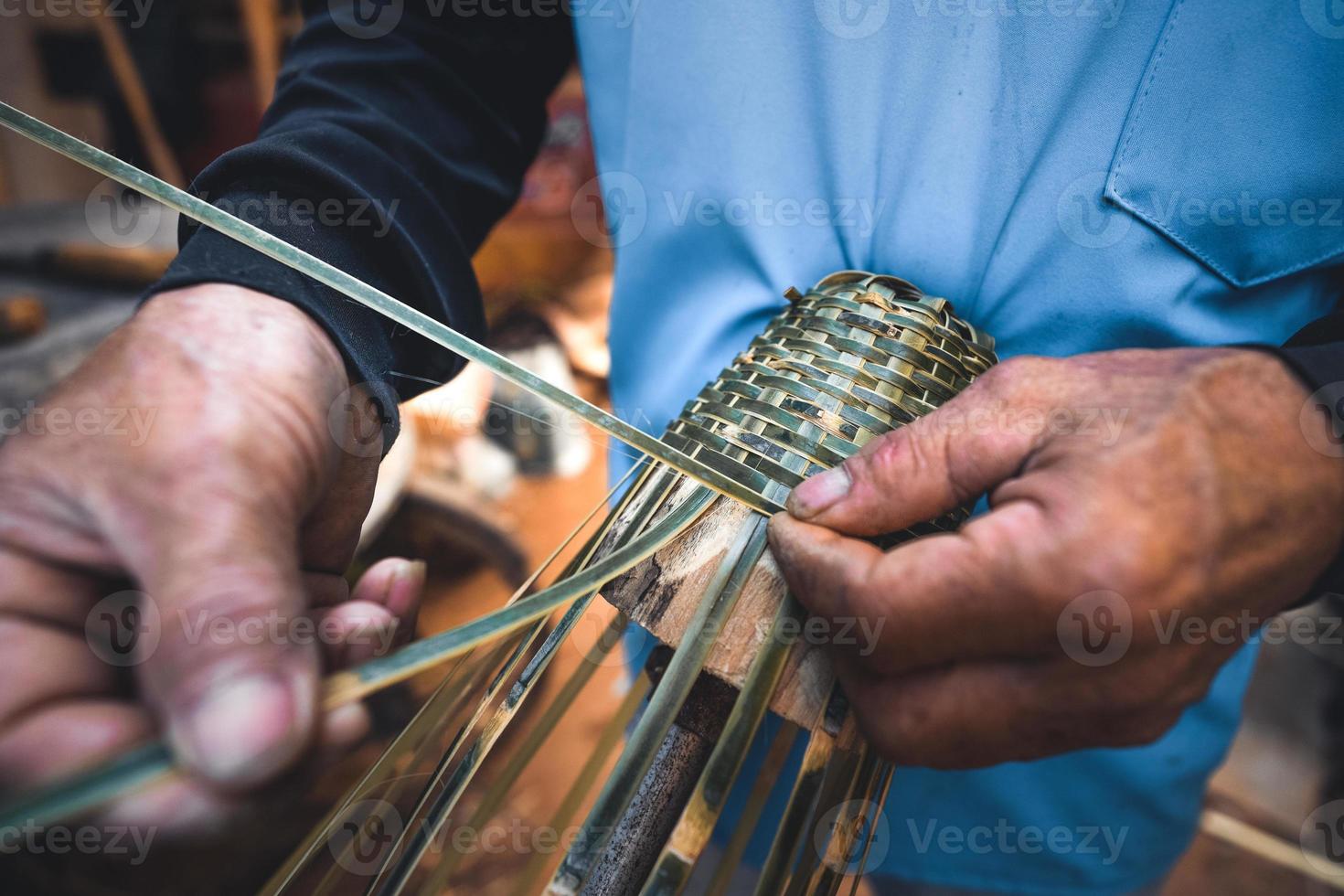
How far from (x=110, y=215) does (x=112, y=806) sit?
244 centimetres

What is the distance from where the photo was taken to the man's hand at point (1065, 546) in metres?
0.41

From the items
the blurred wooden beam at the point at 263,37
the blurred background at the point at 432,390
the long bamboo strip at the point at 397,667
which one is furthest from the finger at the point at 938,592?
the blurred wooden beam at the point at 263,37

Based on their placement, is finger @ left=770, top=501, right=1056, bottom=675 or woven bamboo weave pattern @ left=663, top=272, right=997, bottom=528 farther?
woven bamboo weave pattern @ left=663, top=272, right=997, bottom=528

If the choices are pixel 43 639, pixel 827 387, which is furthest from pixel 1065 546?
pixel 43 639

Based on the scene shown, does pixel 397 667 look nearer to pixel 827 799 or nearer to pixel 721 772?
pixel 721 772

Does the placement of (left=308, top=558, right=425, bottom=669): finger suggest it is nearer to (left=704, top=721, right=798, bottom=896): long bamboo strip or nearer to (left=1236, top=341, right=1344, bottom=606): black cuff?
(left=704, top=721, right=798, bottom=896): long bamboo strip

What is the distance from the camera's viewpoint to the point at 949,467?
1.55 feet

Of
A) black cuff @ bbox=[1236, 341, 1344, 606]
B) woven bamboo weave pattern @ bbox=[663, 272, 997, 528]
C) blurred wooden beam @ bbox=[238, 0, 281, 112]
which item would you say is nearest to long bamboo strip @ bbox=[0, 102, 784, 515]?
woven bamboo weave pattern @ bbox=[663, 272, 997, 528]

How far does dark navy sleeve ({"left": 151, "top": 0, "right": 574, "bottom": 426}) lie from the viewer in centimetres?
57

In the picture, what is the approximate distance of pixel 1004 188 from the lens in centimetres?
61

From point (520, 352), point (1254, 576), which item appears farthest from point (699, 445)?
point (520, 352)

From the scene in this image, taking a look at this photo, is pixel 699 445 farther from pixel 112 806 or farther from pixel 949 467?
pixel 112 806

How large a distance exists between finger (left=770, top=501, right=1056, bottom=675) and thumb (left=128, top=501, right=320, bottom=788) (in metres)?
0.31

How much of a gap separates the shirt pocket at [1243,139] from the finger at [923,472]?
26 centimetres
